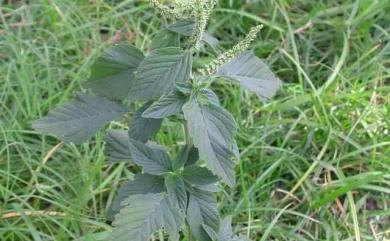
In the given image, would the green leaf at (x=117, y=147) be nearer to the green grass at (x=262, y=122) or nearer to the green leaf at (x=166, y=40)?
the green leaf at (x=166, y=40)

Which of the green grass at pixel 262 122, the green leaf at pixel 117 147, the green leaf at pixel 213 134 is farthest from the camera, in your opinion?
the green grass at pixel 262 122

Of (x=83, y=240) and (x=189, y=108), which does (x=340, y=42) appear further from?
(x=189, y=108)

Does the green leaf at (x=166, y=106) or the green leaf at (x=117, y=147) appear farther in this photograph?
the green leaf at (x=117, y=147)

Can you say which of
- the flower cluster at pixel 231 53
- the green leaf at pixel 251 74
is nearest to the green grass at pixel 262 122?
the green leaf at pixel 251 74

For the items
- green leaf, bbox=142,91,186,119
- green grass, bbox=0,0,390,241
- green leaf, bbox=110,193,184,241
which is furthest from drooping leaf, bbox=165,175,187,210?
green grass, bbox=0,0,390,241

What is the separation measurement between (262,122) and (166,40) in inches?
34.2

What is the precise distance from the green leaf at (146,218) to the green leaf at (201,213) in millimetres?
64

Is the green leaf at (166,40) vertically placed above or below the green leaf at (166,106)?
above

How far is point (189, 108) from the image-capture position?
1.09m

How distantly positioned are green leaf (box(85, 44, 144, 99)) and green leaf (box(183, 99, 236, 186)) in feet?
0.54

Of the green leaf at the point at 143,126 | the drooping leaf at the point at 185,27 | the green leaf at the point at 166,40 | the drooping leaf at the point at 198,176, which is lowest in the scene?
the drooping leaf at the point at 198,176

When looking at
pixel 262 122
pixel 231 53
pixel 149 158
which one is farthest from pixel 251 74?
pixel 262 122

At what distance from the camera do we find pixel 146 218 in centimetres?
112

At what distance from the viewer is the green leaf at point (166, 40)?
119 cm
